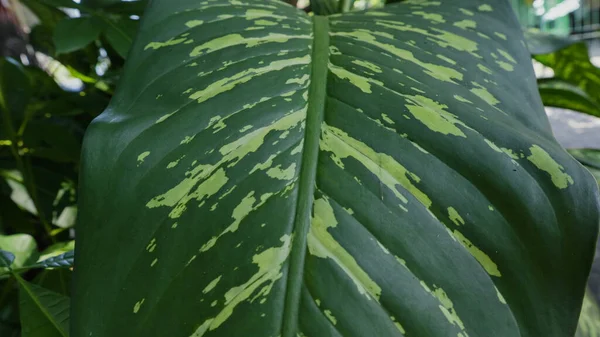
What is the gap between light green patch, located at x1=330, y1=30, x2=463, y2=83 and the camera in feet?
1.10

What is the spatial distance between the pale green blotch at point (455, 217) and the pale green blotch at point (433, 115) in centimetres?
6

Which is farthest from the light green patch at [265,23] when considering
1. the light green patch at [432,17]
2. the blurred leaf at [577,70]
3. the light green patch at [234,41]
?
the blurred leaf at [577,70]

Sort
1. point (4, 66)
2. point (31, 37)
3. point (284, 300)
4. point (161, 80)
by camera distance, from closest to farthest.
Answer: point (284, 300) < point (161, 80) < point (4, 66) < point (31, 37)

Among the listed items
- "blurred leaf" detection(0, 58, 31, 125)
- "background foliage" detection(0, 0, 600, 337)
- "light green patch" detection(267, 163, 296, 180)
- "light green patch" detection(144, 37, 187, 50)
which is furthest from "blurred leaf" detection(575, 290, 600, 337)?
"blurred leaf" detection(0, 58, 31, 125)

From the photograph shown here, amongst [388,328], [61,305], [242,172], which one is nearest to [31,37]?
[61,305]

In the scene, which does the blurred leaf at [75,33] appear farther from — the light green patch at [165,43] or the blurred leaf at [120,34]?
the light green patch at [165,43]

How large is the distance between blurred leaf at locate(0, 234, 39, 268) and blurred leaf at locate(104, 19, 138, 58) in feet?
0.85

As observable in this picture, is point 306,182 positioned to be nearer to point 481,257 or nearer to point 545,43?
point 481,257

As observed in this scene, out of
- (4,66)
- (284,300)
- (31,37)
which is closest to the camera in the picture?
(284,300)

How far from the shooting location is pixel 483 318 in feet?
0.75

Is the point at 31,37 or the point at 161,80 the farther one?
the point at 31,37

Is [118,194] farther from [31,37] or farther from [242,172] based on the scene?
[31,37]

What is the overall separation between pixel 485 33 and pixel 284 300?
31 centimetres

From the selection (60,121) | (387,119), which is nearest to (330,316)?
(387,119)
